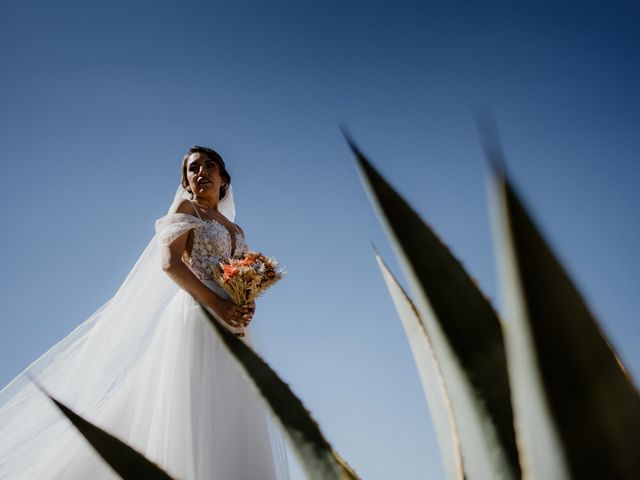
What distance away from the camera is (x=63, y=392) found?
3.47m

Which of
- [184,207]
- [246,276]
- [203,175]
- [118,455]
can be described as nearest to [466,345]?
[118,455]

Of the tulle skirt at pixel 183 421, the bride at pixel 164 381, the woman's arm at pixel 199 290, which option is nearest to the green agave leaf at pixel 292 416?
the bride at pixel 164 381

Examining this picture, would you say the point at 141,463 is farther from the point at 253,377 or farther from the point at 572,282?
the point at 572,282

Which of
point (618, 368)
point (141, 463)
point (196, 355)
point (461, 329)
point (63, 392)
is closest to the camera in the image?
point (618, 368)

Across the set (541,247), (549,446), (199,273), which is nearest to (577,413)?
(549,446)

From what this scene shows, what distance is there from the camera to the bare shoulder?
147 inches

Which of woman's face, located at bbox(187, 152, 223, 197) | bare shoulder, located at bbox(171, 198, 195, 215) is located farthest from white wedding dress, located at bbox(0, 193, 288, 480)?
woman's face, located at bbox(187, 152, 223, 197)

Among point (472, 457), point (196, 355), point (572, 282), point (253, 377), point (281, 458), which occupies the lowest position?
point (281, 458)

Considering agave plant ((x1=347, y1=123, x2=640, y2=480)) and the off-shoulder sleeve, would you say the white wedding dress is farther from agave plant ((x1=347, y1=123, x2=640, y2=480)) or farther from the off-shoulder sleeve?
agave plant ((x1=347, y1=123, x2=640, y2=480))

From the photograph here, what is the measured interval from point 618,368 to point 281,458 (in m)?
3.25

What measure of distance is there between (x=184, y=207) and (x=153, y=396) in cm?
142

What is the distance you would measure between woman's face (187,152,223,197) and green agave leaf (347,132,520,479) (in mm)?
3657

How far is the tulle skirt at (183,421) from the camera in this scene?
9.06ft

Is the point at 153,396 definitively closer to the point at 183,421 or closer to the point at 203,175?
the point at 183,421
